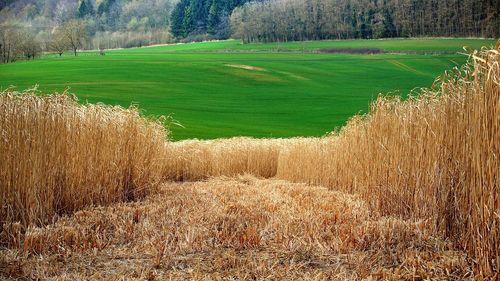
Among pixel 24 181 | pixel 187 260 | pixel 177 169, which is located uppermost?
pixel 24 181

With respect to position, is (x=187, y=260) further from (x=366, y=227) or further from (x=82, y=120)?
(x=82, y=120)

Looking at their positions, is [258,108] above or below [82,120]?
below

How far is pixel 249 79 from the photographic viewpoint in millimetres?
21859

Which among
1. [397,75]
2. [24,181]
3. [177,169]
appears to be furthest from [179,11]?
[24,181]

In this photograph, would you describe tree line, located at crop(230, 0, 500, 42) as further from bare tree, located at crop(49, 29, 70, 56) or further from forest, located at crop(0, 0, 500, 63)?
bare tree, located at crop(49, 29, 70, 56)

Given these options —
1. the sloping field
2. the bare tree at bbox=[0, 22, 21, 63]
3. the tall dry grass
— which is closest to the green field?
the bare tree at bbox=[0, 22, 21, 63]

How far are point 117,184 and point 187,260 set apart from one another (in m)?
3.12

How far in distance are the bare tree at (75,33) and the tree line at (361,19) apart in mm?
6301

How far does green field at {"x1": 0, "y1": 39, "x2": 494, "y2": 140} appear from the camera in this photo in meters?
16.8

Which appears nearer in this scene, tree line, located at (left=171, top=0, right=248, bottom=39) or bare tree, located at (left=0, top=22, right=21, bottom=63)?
bare tree, located at (left=0, top=22, right=21, bottom=63)

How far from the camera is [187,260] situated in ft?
13.0

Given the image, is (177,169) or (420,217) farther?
(177,169)

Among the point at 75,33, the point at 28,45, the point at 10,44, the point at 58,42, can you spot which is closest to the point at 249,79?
the point at 75,33

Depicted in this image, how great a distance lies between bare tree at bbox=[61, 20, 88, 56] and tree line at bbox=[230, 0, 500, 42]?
6301mm
